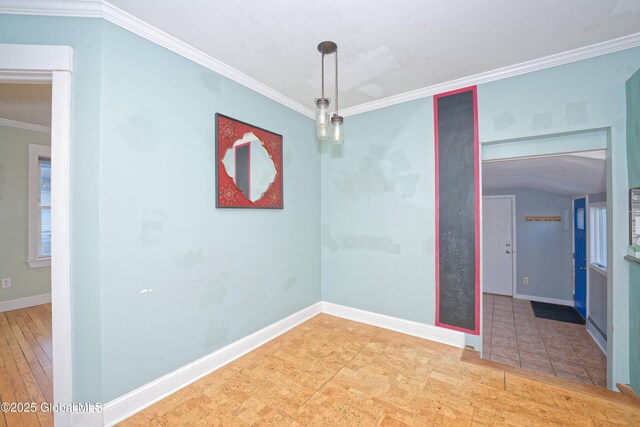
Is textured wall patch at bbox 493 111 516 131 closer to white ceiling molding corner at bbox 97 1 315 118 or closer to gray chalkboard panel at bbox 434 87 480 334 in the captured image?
gray chalkboard panel at bbox 434 87 480 334

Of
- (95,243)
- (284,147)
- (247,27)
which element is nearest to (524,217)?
(284,147)

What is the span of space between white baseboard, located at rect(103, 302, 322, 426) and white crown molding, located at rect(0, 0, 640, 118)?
240 centimetres

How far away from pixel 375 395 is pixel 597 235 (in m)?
4.38

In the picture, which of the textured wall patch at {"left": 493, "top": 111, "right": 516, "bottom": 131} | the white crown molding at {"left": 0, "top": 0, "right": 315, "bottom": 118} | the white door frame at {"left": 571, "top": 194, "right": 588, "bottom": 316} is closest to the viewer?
the white crown molding at {"left": 0, "top": 0, "right": 315, "bottom": 118}

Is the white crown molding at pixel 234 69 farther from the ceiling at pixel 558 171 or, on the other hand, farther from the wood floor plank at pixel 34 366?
the wood floor plank at pixel 34 366

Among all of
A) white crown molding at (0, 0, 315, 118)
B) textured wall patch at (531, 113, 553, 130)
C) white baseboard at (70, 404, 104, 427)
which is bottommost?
white baseboard at (70, 404, 104, 427)

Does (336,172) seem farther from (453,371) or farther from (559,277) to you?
(559,277)

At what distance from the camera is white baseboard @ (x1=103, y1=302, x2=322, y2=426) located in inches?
68.2

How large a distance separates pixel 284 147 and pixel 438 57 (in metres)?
1.68

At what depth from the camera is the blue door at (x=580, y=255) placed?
4.56 metres

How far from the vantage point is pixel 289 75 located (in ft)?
8.27

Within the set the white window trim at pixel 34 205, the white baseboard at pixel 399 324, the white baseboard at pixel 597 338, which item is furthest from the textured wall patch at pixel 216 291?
the white baseboard at pixel 597 338

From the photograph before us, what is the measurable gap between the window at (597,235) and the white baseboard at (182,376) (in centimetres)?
458

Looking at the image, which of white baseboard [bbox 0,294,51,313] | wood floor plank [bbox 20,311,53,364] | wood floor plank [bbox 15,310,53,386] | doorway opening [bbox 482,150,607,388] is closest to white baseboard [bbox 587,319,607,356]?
doorway opening [bbox 482,150,607,388]
